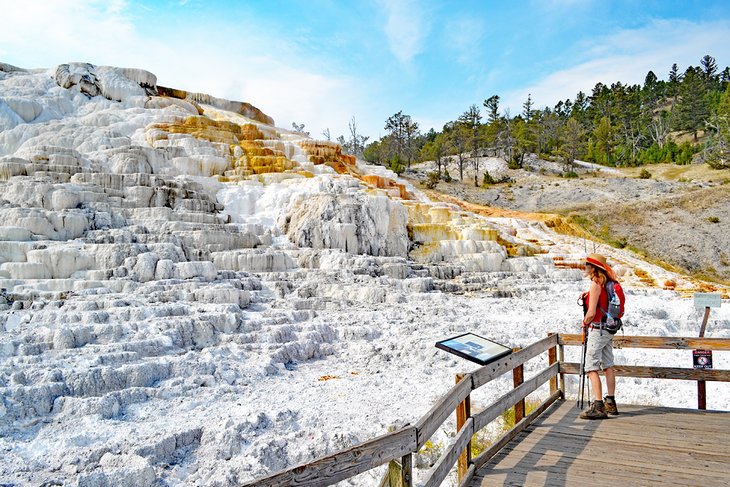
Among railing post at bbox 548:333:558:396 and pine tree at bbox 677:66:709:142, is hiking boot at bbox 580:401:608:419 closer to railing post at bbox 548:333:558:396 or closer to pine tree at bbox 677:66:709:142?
railing post at bbox 548:333:558:396

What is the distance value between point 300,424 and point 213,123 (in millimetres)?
21810

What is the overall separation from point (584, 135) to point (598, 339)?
187ft

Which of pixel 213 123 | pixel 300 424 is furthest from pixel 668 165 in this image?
pixel 300 424

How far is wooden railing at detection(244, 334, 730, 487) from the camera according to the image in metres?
2.23

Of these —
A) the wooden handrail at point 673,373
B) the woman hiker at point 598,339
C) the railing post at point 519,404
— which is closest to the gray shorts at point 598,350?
the woman hiker at point 598,339

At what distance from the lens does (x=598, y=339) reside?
470 centimetres

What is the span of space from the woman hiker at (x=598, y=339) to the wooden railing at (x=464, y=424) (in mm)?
449

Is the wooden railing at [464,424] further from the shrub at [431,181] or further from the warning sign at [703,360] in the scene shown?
the shrub at [431,181]

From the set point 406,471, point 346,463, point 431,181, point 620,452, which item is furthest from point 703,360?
point 431,181

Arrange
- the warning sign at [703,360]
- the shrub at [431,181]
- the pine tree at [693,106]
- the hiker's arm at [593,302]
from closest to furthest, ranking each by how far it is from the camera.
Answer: the hiker's arm at [593,302], the warning sign at [703,360], the shrub at [431,181], the pine tree at [693,106]

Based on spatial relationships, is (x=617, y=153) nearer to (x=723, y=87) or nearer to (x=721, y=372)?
(x=723, y=87)

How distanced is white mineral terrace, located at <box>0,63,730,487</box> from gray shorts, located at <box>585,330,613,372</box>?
Result: 2123 millimetres

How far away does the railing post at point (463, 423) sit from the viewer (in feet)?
11.8

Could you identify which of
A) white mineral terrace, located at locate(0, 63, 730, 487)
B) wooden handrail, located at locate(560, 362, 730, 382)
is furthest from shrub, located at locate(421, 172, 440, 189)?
wooden handrail, located at locate(560, 362, 730, 382)
